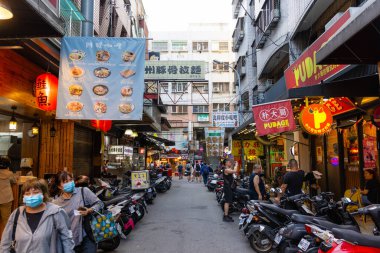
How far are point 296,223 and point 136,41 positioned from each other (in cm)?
559

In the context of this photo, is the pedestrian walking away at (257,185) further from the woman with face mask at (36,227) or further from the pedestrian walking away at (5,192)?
the woman with face mask at (36,227)

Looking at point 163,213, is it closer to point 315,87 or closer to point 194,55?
point 315,87

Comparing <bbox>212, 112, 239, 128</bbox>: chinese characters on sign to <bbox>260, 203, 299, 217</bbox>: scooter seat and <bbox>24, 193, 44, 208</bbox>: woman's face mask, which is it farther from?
<bbox>24, 193, 44, 208</bbox>: woman's face mask

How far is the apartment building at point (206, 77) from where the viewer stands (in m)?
48.6

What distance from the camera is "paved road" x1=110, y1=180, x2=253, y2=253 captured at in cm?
816

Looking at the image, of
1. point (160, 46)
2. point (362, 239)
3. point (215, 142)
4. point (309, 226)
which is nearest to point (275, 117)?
point (309, 226)

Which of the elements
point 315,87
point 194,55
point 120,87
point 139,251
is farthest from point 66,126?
point 194,55

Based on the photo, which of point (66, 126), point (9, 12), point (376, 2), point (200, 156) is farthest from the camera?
point (200, 156)

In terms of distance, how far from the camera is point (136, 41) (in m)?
8.96

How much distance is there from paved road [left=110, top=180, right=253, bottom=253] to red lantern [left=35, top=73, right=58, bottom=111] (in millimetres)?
3754

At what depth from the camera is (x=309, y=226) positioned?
5.23 m

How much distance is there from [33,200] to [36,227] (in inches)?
11.9

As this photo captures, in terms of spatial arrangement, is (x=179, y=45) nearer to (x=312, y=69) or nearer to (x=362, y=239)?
(x=312, y=69)

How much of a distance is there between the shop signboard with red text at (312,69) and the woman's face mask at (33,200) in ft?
21.9
